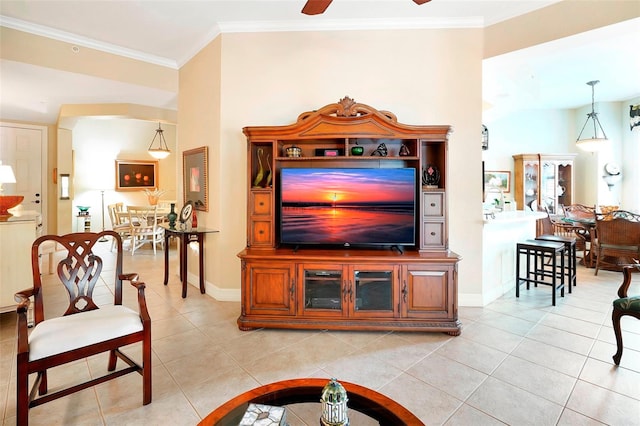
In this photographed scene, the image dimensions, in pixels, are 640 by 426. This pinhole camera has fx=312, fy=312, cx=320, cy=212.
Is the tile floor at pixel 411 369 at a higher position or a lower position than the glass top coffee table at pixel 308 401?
lower

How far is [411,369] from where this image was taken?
89.4 inches

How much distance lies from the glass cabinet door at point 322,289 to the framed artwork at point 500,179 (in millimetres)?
5729

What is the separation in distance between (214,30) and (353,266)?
10.2 feet

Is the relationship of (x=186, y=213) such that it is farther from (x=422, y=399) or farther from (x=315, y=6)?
(x=422, y=399)

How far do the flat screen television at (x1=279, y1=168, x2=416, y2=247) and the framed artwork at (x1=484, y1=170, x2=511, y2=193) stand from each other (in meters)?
5.03

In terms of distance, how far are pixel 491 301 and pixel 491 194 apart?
410cm

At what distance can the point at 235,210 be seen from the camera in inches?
143

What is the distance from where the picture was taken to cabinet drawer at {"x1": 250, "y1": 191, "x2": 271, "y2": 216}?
313 cm

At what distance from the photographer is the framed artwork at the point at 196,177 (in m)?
3.86

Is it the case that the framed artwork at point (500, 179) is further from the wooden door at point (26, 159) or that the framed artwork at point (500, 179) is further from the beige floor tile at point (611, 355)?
the wooden door at point (26, 159)

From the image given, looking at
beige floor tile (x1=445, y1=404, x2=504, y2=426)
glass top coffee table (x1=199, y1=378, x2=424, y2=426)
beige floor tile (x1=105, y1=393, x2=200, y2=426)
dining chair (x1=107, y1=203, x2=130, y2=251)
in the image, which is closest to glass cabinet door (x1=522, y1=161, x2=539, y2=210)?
beige floor tile (x1=445, y1=404, x2=504, y2=426)

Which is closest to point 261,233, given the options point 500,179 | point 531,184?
point 500,179

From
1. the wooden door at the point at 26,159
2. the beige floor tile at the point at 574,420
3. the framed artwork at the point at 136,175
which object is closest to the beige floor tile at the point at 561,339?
the beige floor tile at the point at 574,420

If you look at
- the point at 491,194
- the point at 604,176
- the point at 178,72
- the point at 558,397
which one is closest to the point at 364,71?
the point at 178,72
